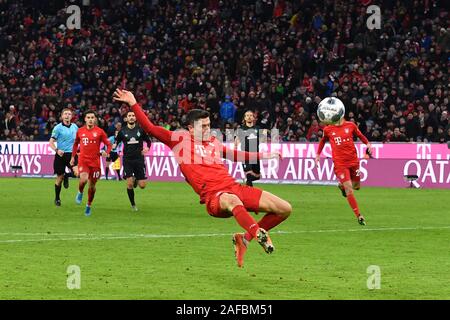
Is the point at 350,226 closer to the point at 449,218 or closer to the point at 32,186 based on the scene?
the point at 449,218

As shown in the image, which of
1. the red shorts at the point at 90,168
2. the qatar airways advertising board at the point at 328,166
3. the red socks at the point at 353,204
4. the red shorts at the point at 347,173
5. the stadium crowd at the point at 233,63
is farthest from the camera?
the stadium crowd at the point at 233,63

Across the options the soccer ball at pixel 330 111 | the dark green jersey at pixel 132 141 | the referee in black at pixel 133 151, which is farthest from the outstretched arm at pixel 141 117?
the dark green jersey at pixel 132 141

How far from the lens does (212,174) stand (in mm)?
11203

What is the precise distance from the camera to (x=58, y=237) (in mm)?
15055

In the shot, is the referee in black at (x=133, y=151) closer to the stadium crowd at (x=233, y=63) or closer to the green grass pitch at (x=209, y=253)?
the green grass pitch at (x=209, y=253)

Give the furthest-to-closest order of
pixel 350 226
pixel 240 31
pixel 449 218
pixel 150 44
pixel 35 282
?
pixel 150 44 < pixel 240 31 < pixel 449 218 < pixel 350 226 < pixel 35 282

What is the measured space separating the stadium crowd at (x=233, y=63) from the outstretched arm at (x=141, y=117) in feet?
62.1

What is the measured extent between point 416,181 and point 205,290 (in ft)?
65.7

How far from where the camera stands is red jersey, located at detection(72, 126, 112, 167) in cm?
2041

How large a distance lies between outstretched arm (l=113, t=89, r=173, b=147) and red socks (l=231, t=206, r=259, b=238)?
3.95 ft

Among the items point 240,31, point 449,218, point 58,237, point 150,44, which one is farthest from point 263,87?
point 58,237

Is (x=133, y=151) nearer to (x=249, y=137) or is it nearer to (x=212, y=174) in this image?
(x=249, y=137)

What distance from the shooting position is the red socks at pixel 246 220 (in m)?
10.4

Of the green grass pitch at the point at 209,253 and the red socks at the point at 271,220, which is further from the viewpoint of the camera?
the red socks at the point at 271,220
